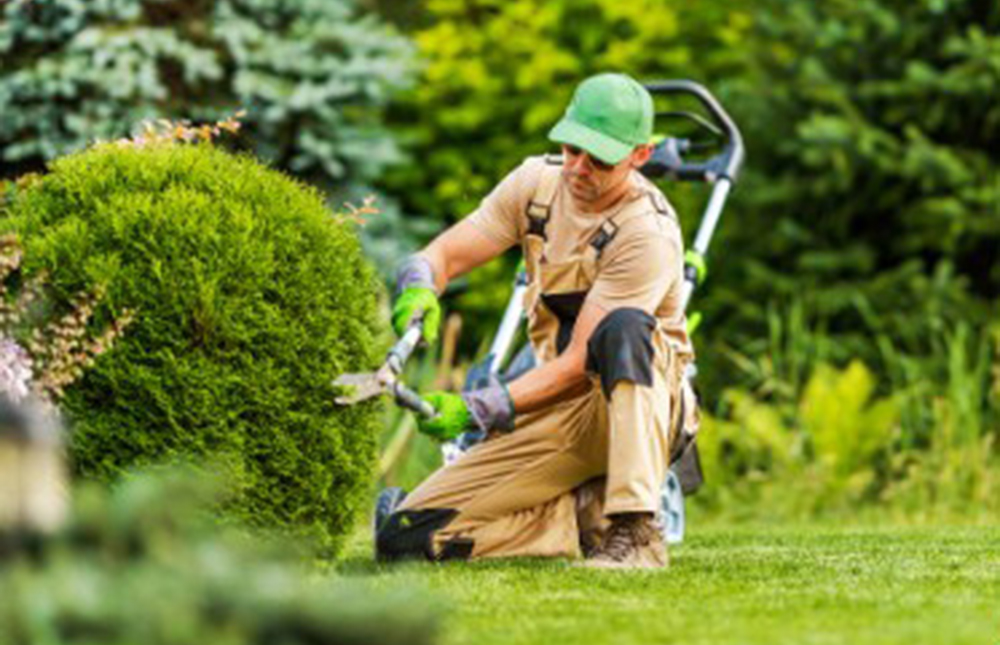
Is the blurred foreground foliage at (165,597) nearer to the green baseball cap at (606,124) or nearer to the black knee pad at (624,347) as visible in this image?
the black knee pad at (624,347)

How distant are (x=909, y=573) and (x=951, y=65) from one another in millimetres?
7270

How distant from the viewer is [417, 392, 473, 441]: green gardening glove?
5254 mm

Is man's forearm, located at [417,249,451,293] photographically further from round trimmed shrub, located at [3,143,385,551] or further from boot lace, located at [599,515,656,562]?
boot lace, located at [599,515,656,562]

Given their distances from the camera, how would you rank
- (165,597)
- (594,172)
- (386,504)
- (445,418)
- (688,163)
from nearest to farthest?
(165,597) → (445,418) → (594,172) → (386,504) → (688,163)

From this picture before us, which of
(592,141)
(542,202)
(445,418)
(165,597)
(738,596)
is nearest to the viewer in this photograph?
(165,597)

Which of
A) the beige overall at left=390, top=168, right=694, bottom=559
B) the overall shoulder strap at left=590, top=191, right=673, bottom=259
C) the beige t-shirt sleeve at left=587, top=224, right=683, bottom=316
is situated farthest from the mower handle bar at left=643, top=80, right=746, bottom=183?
the beige t-shirt sleeve at left=587, top=224, right=683, bottom=316

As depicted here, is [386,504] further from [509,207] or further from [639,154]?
[639,154]

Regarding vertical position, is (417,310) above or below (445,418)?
above

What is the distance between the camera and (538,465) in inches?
231

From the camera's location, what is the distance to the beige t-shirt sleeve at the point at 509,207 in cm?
584

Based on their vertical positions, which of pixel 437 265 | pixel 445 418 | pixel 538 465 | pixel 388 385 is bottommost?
pixel 538 465

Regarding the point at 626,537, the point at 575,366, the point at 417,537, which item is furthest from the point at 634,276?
the point at 417,537

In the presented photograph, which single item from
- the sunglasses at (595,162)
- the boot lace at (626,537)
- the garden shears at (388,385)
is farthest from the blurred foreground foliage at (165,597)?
the sunglasses at (595,162)

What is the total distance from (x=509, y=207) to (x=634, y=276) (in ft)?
1.90
